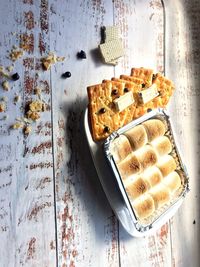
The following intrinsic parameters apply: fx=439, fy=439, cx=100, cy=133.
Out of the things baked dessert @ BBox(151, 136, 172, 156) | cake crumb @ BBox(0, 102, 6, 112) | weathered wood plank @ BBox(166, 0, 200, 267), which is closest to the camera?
cake crumb @ BBox(0, 102, 6, 112)

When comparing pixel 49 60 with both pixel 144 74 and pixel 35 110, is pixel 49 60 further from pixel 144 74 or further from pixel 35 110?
pixel 144 74

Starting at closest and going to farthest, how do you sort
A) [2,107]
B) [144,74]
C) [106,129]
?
[2,107] < [106,129] < [144,74]

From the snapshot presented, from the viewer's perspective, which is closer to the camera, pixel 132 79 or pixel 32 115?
pixel 32 115

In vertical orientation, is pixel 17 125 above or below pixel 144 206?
Answer: above

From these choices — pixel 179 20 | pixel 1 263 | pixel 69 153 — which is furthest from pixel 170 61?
pixel 1 263

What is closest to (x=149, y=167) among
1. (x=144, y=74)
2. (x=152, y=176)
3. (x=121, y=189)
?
(x=152, y=176)

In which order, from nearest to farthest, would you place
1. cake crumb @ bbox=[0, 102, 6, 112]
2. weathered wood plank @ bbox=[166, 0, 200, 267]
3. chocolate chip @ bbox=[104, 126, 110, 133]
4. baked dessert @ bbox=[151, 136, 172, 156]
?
cake crumb @ bbox=[0, 102, 6, 112]
chocolate chip @ bbox=[104, 126, 110, 133]
baked dessert @ bbox=[151, 136, 172, 156]
weathered wood plank @ bbox=[166, 0, 200, 267]

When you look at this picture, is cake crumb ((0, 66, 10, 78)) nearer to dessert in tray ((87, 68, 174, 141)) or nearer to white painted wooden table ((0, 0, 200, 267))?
white painted wooden table ((0, 0, 200, 267))

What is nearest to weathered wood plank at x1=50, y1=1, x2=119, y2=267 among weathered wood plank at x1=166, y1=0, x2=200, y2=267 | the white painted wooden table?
the white painted wooden table
